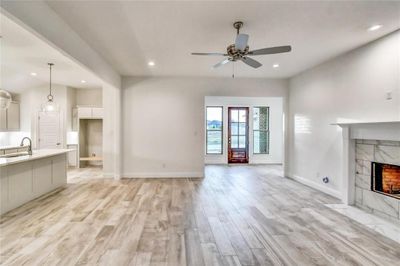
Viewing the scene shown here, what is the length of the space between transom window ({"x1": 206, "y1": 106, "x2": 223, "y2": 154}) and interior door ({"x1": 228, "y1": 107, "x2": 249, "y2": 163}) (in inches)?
16.2

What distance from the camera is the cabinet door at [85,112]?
320 inches

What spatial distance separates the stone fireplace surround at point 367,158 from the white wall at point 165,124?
3567mm

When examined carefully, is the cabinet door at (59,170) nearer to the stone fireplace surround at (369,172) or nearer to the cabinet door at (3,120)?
the cabinet door at (3,120)

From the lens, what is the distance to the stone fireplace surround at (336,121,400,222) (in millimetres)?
3574

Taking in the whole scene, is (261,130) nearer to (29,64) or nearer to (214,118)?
(214,118)

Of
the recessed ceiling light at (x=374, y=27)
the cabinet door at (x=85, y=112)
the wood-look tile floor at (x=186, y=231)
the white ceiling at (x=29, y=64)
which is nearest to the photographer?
the wood-look tile floor at (x=186, y=231)

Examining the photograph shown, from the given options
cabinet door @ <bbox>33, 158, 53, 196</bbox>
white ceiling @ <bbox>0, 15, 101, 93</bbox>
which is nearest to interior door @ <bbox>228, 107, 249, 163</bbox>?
white ceiling @ <bbox>0, 15, 101, 93</bbox>

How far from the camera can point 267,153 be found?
9828 millimetres

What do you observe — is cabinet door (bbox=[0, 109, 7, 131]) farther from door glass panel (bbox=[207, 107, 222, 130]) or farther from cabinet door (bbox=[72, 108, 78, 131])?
door glass panel (bbox=[207, 107, 222, 130])

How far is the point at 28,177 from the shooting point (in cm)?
443

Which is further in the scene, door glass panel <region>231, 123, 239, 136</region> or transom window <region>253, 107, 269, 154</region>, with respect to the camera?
transom window <region>253, 107, 269, 154</region>

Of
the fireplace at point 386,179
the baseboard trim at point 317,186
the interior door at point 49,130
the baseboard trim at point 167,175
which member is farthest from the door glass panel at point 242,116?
the interior door at point 49,130

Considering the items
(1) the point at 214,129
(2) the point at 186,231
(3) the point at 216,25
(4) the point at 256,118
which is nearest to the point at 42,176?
(2) the point at 186,231

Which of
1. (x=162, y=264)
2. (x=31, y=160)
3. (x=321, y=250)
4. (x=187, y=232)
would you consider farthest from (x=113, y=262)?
(x=31, y=160)
